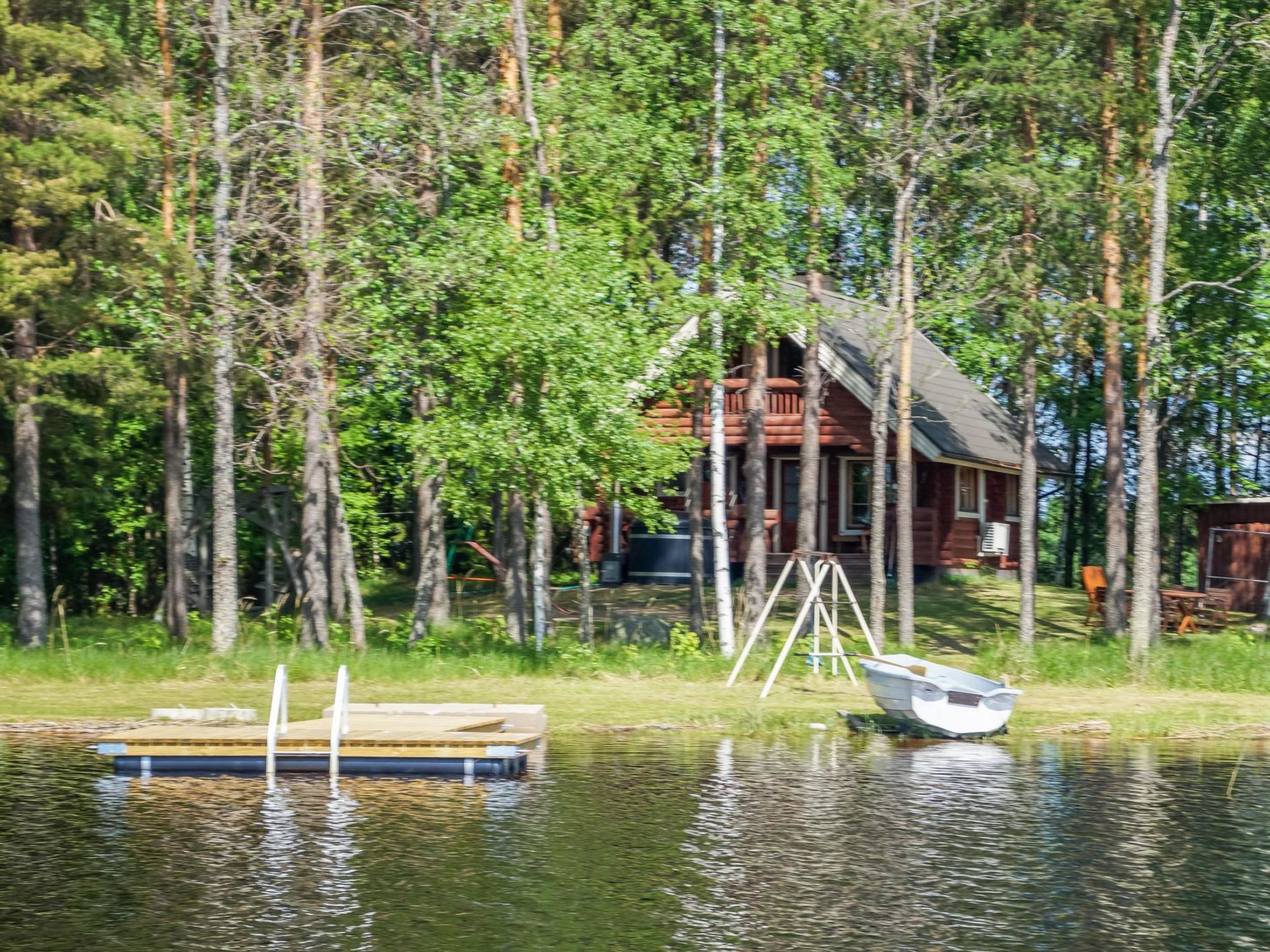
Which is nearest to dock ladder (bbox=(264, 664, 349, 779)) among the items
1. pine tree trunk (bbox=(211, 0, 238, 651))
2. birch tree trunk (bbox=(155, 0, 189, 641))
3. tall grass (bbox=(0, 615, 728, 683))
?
tall grass (bbox=(0, 615, 728, 683))

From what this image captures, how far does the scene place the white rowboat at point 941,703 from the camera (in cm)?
2084

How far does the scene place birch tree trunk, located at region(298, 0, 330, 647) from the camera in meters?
26.4

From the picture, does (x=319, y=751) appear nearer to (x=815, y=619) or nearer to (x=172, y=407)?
(x=815, y=619)

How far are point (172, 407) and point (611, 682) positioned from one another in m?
12.4

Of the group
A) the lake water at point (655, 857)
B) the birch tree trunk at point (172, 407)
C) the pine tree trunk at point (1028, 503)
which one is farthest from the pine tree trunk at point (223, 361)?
the pine tree trunk at point (1028, 503)

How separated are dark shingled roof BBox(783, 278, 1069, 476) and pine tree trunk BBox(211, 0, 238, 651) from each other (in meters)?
10.3

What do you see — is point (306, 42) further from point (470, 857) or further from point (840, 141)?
point (470, 857)

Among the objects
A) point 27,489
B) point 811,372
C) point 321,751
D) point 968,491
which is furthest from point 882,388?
point 27,489

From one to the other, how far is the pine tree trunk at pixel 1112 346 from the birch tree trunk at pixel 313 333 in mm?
14178

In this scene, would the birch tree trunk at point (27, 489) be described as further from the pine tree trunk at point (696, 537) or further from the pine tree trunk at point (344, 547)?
the pine tree trunk at point (696, 537)

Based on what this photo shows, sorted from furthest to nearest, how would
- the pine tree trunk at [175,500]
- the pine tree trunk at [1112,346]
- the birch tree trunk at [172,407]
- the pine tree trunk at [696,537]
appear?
the pine tree trunk at [175,500], the pine tree trunk at [696,537], the birch tree trunk at [172,407], the pine tree trunk at [1112,346]

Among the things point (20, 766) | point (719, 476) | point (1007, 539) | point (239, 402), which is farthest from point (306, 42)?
point (1007, 539)

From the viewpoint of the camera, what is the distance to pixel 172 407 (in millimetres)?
31625

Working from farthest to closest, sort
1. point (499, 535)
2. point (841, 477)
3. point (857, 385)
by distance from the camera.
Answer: point (841, 477)
point (857, 385)
point (499, 535)
